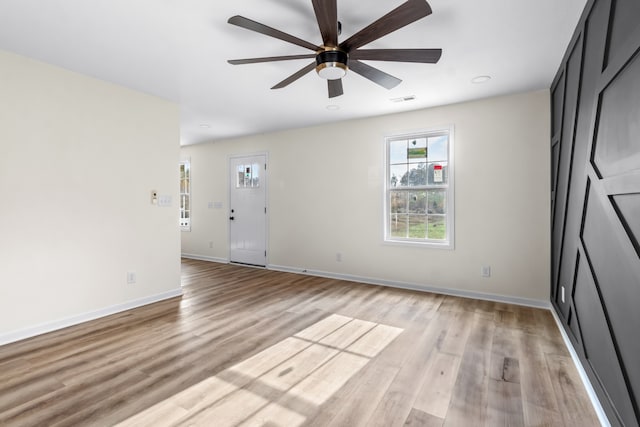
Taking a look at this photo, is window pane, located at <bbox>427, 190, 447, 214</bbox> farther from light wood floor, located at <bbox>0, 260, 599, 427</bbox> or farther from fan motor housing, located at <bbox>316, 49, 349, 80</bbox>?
fan motor housing, located at <bbox>316, 49, 349, 80</bbox>

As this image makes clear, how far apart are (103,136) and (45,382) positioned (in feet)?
7.92

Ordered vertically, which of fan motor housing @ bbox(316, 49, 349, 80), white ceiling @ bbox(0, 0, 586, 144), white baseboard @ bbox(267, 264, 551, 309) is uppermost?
white ceiling @ bbox(0, 0, 586, 144)

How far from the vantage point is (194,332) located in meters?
2.99

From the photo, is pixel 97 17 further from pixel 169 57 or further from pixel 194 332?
pixel 194 332

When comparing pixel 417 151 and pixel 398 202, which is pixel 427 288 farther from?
pixel 417 151

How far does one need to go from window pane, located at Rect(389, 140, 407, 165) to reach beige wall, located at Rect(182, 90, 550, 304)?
6.0 inches

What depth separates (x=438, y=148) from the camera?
441cm

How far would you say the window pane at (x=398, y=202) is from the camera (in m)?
4.67

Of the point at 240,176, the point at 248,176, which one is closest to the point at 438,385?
the point at 248,176

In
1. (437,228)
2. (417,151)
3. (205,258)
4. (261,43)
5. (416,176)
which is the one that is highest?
(261,43)

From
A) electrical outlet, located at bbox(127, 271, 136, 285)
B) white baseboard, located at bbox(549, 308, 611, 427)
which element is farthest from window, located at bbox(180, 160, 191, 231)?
white baseboard, located at bbox(549, 308, 611, 427)

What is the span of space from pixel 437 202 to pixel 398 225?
0.64m

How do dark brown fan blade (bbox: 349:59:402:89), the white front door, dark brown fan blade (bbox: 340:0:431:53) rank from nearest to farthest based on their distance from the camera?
dark brown fan blade (bbox: 340:0:431:53)
dark brown fan blade (bbox: 349:59:402:89)
the white front door

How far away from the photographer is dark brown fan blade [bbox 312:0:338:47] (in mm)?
1752
